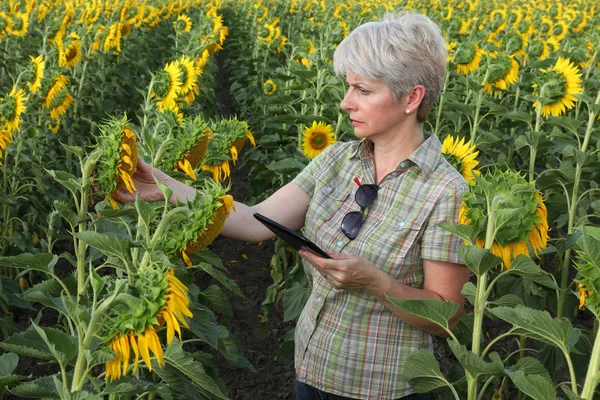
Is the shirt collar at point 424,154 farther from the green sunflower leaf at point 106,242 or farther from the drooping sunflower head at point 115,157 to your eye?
the green sunflower leaf at point 106,242

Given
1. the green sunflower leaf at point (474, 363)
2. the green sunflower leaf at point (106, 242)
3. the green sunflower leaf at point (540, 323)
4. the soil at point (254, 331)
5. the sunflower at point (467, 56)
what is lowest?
the soil at point (254, 331)

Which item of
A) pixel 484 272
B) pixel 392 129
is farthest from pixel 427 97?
pixel 484 272

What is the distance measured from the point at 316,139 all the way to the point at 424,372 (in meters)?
2.12

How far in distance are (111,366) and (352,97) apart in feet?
3.70

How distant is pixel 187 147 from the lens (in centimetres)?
222

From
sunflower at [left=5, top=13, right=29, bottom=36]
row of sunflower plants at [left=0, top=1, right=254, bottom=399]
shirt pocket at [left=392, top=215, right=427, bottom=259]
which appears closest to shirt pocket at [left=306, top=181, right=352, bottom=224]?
shirt pocket at [left=392, top=215, right=427, bottom=259]

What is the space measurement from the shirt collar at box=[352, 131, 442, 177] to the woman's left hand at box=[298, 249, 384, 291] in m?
0.35

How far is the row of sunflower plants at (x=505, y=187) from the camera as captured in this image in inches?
68.2

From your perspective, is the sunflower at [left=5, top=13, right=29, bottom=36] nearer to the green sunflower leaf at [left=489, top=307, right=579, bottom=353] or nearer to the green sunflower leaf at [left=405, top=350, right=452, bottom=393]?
the green sunflower leaf at [left=405, top=350, right=452, bottom=393]

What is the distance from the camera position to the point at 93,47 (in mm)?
6301

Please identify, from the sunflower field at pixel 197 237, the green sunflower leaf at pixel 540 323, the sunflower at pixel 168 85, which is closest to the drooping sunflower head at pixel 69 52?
the sunflower field at pixel 197 237

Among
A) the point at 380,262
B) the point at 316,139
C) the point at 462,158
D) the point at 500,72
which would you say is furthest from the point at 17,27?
the point at 380,262

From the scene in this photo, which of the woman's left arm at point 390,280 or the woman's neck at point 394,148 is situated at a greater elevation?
the woman's neck at point 394,148

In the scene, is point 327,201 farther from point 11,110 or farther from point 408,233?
point 11,110
